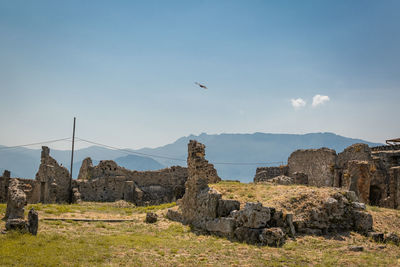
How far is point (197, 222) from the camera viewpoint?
1625cm

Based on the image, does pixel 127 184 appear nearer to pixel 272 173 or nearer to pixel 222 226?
pixel 272 173

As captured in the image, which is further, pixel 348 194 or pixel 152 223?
pixel 152 223

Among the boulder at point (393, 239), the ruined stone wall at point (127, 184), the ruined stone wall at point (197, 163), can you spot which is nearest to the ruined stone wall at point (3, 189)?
the ruined stone wall at point (127, 184)

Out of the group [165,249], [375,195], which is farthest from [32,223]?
[375,195]

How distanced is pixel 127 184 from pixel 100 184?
2.39 metres

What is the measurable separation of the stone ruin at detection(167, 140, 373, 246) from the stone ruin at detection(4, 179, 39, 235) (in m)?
7.04

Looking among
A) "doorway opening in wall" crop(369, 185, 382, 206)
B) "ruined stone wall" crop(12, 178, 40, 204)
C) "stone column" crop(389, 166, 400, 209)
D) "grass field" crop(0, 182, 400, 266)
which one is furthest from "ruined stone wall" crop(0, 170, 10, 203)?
"stone column" crop(389, 166, 400, 209)

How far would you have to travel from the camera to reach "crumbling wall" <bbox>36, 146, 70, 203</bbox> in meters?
28.0

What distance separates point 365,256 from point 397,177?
48.0ft

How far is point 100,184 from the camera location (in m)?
30.1

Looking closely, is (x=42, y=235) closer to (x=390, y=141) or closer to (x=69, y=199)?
(x=69, y=199)

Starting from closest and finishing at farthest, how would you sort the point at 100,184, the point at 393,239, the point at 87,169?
the point at 393,239
the point at 100,184
the point at 87,169

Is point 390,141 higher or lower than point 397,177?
higher

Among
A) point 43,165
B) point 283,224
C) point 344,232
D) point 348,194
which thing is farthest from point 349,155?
point 43,165
